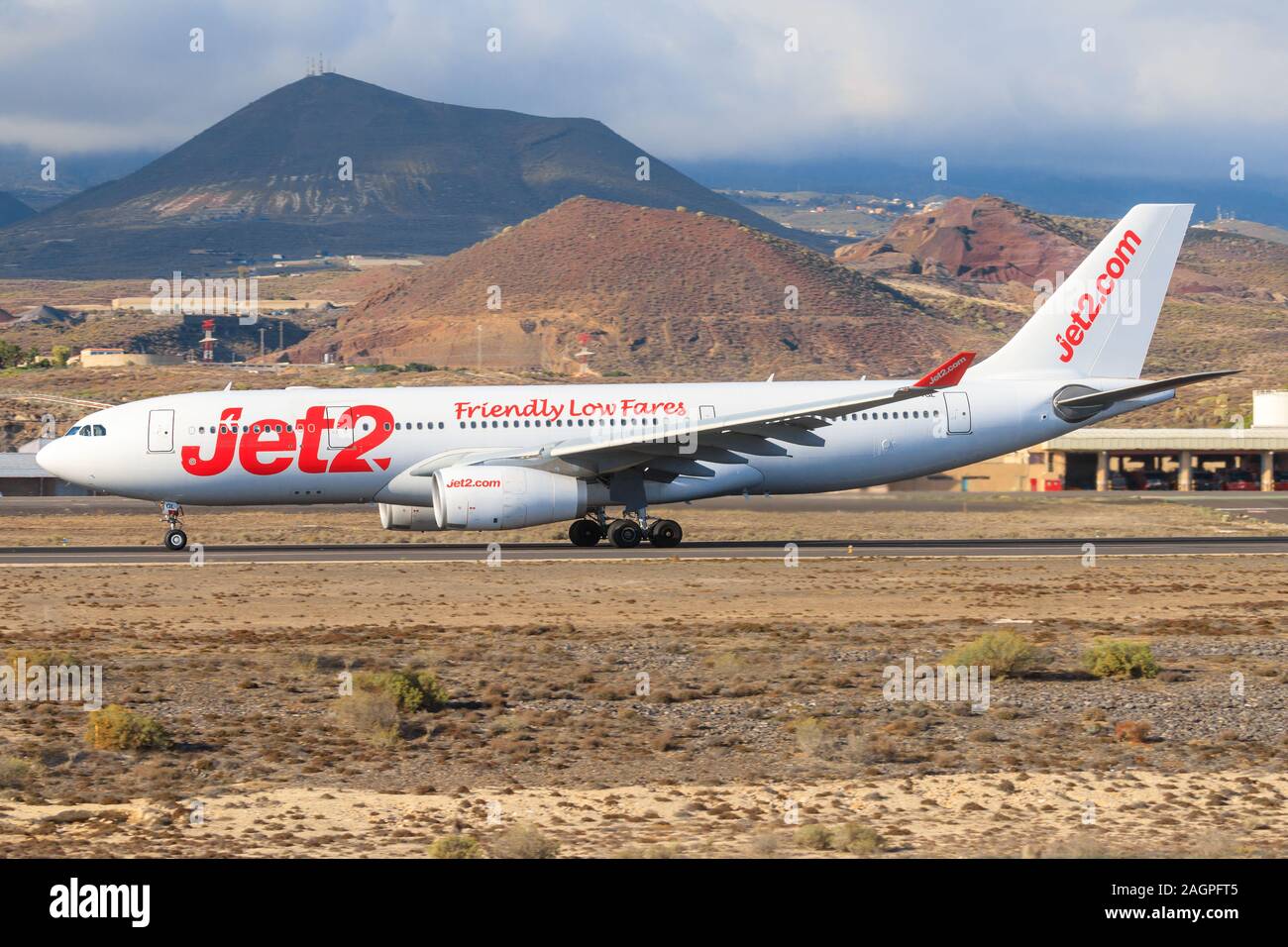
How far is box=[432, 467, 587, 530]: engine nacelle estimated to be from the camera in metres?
33.2

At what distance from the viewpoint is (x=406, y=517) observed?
36406 mm

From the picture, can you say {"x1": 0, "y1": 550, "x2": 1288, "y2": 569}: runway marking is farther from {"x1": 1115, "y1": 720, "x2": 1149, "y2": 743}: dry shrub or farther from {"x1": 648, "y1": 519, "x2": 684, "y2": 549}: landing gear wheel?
{"x1": 1115, "y1": 720, "x2": 1149, "y2": 743}: dry shrub

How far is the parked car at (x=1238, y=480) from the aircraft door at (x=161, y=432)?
217ft

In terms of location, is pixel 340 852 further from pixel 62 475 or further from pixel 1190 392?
pixel 1190 392

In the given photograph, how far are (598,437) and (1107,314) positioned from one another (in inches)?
547

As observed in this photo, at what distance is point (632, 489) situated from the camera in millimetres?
35875

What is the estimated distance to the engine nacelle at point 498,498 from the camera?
33.2 metres

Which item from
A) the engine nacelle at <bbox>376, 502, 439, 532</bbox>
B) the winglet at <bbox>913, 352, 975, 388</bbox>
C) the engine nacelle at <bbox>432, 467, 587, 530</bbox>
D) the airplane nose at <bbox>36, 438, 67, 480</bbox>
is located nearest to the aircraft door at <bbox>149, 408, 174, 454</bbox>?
the airplane nose at <bbox>36, 438, 67, 480</bbox>

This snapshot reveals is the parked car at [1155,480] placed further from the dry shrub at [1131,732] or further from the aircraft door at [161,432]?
the dry shrub at [1131,732]

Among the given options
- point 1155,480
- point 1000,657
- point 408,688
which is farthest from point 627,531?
point 1155,480

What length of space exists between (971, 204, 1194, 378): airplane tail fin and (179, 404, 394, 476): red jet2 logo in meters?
15.8

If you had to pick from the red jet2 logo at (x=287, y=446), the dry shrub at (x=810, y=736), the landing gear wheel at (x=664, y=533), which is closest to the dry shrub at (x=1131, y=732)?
the dry shrub at (x=810, y=736)

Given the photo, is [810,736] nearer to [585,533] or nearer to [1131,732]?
[1131,732]
